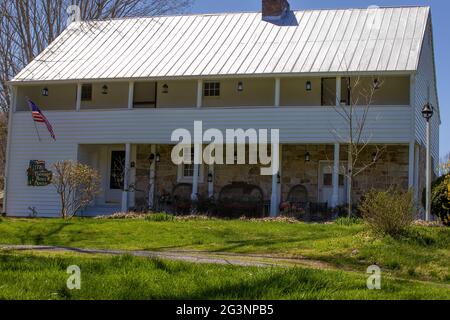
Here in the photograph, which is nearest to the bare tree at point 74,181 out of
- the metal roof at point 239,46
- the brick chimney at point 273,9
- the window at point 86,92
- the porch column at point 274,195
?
the metal roof at point 239,46

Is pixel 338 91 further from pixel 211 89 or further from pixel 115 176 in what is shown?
pixel 115 176

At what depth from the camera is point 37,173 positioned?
23.0 meters

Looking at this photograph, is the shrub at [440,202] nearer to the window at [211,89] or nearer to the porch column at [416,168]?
the porch column at [416,168]

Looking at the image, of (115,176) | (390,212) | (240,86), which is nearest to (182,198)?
(115,176)

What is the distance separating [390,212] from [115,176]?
14308 millimetres

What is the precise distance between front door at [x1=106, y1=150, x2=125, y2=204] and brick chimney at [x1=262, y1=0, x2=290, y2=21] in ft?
24.9

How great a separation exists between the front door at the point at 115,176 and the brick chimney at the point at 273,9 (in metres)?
7.59

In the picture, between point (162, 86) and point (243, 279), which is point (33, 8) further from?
point (243, 279)

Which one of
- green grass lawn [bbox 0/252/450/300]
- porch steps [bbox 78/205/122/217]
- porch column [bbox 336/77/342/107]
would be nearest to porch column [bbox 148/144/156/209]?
porch steps [bbox 78/205/122/217]

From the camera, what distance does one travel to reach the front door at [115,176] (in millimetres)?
23594

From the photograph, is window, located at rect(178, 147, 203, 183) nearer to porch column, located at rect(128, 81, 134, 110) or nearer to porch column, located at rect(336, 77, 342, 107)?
porch column, located at rect(128, 81, 134, 110)

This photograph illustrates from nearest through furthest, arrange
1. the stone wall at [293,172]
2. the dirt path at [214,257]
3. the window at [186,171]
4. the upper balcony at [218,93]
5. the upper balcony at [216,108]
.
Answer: the dirt path at [214,257] → the upper balcony at [216,108] → the stone wall at [293,172] → the upper balcony at [218,93] → the window at [186,171]
